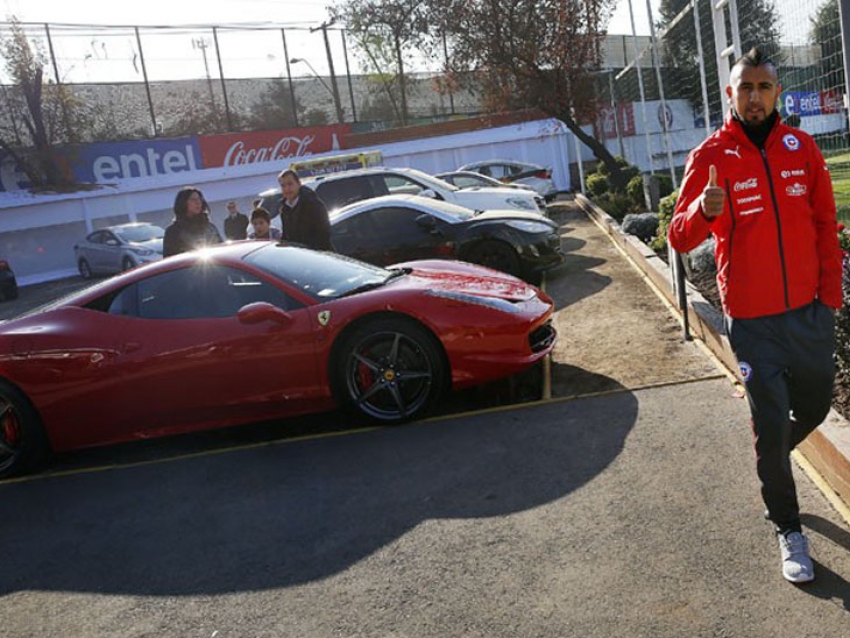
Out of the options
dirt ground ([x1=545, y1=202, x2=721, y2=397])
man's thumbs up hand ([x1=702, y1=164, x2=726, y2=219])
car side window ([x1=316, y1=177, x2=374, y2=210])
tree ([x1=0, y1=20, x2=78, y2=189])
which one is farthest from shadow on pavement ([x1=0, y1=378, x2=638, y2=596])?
tree ([x1=0, y1=20, x2=78, y2=189])

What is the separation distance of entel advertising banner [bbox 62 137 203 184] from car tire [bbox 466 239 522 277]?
21937 mm

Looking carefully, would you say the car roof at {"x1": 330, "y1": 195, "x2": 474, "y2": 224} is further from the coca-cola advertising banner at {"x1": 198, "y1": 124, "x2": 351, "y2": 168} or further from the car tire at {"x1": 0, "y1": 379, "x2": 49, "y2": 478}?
the coca-cola advertising banner at {"x1": 198, "y1": 124, "x2": 351, "y2": 168}

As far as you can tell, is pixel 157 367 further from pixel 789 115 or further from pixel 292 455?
pixel 789 115

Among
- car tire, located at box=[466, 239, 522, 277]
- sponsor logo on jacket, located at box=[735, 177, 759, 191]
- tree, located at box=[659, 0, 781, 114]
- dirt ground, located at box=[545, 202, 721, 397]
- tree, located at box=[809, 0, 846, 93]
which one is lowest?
dirt ground, located at box=[545, 202, 721, 397]

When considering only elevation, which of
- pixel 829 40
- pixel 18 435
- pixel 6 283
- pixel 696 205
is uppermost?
pixel 829 40

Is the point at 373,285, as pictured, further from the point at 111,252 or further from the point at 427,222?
the point at 111,252

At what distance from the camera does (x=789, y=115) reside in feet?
24.1

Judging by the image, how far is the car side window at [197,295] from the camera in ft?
18.2

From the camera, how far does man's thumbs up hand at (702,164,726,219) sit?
2.93m

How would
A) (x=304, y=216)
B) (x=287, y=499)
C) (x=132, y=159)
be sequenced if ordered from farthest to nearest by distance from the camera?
(x=132, y=159) → (x=304, y=216) → (x=287, y=499)

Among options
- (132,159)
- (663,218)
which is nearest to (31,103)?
(132,159)

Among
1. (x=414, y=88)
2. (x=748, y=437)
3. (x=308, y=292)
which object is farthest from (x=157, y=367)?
(x=414, y=88)

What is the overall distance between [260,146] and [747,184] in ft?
93.5

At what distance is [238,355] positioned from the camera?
17.6 ft
